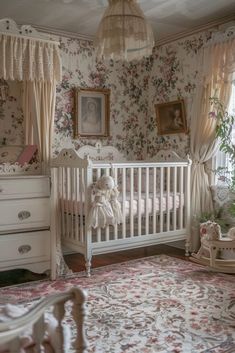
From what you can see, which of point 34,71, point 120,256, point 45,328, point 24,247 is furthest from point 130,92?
point 45,328

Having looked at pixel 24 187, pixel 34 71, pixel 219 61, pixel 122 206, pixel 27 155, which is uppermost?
pixel 219 61

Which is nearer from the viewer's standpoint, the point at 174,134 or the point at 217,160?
the point at 217,160

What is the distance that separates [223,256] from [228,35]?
2.03 m

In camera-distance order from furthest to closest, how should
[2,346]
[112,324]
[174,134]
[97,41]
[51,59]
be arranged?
1. [174,134]
2. [51,59]
3. [97,41]
4. [112,324]
5. [2,346]

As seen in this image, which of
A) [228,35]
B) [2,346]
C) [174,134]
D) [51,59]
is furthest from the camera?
[174,134]

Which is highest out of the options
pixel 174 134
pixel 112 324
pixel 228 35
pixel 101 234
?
pixel 228 35

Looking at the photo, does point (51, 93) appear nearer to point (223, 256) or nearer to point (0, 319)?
point (223, 256)

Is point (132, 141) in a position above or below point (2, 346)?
above

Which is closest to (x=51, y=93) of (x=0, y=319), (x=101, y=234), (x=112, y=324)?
(x=101, y=234)

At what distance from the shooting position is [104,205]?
3.20 m

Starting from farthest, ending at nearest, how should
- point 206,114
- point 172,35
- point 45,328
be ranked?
1. point 172,35
2. point 206,114
3. point 45,328

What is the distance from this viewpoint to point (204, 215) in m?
3.93

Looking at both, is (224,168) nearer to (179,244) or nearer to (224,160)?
(224,160)

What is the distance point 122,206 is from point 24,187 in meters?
0.83
